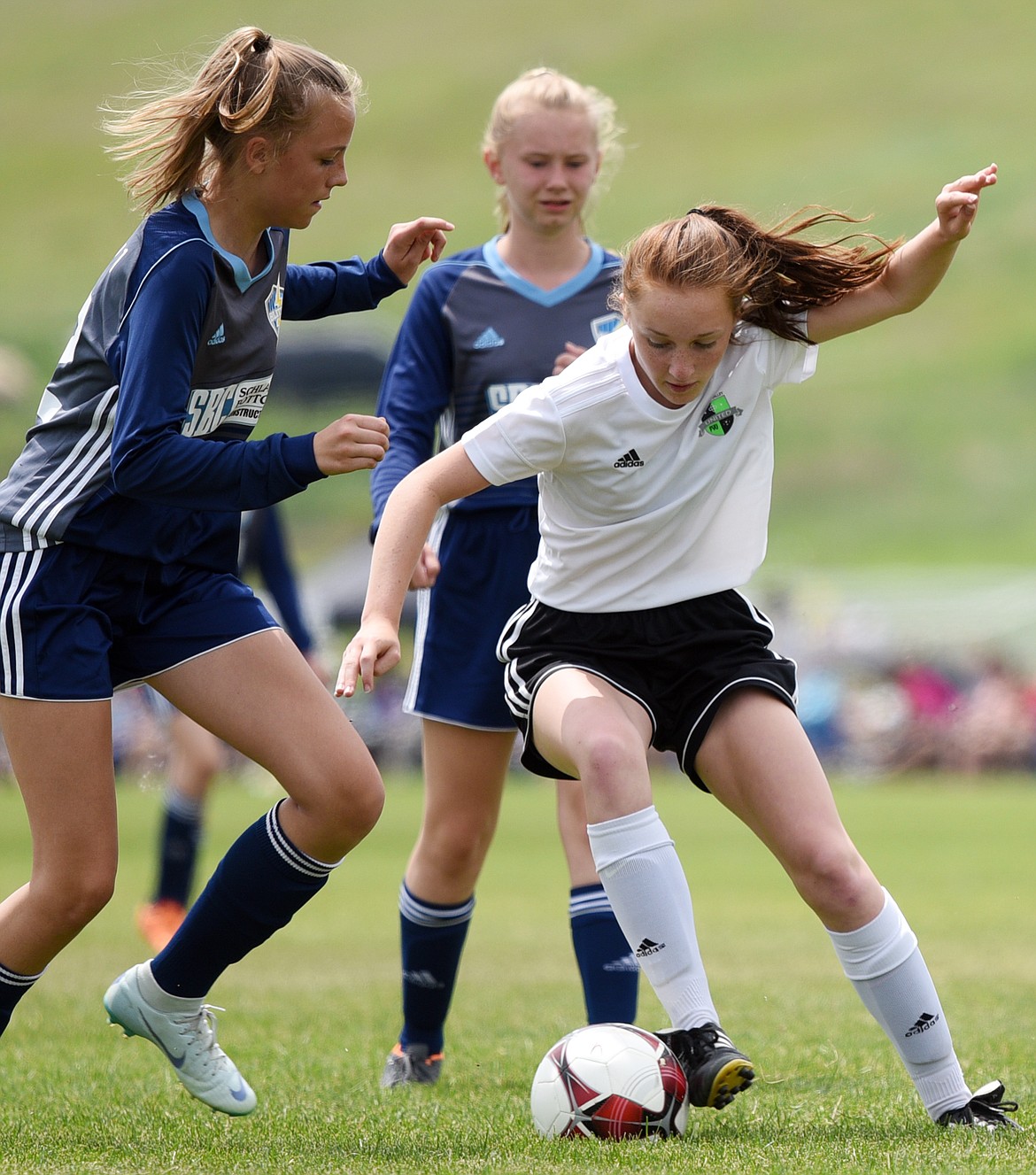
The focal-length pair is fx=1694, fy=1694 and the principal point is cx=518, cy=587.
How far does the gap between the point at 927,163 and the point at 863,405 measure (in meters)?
12.4

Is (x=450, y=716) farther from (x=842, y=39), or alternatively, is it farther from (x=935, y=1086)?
(x=842, y=39)

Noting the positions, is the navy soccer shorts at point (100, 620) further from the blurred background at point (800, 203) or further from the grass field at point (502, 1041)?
the blurred background at point (800, 203)

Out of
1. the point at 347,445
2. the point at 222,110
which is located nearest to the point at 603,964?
the point at 347,445

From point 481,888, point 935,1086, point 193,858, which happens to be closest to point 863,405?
point 481,888


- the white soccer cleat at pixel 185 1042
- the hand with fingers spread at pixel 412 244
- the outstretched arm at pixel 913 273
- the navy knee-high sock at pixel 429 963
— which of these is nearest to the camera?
the outstretched arm at pixel 913 273

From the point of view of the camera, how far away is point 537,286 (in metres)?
4.61

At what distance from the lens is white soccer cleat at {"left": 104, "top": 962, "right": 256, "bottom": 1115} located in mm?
3660

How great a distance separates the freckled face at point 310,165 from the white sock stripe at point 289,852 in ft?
4.13

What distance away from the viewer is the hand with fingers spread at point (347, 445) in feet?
10.7

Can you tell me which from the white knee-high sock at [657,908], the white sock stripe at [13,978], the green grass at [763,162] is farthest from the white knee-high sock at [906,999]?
the green grass at [763,162]

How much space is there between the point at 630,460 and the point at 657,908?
941 mm

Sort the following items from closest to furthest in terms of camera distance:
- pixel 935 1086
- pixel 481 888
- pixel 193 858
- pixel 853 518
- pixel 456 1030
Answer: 1. pixel 935 1086
2. pixel 456 1030
3. pixel 193 858
4. pixel 481 888
5. pixel 853 518

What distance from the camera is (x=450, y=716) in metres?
4.39

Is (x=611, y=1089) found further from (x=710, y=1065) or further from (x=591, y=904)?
(x=591, y=904)
